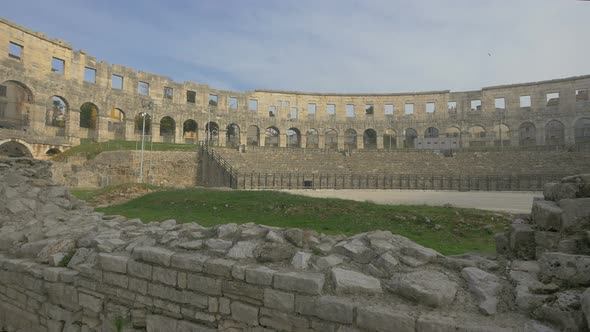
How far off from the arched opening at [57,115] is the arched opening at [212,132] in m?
14.0

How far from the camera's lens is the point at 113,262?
13.9 feet

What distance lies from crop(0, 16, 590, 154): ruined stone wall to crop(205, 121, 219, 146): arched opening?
2.69 ft

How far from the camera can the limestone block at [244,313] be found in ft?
11.1

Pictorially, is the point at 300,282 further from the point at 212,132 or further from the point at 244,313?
the point at 212,132

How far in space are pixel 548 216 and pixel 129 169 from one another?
2733 cm

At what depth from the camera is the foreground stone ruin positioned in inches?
109

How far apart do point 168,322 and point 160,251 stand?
2.68 ft

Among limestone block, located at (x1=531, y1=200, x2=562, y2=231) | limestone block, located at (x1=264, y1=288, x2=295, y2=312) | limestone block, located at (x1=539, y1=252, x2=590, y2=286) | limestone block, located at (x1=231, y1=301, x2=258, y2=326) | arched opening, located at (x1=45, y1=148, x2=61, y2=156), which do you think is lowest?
limestone block, located at (x1=231, y1=301, x2=258, y2=326)

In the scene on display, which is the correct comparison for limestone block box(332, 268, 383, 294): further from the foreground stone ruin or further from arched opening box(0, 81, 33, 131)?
arched opening box(0, 81, 33, 131)

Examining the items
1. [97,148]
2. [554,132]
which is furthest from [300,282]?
[554,132]

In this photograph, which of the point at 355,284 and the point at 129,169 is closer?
the point at 355,284

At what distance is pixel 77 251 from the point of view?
186 inches

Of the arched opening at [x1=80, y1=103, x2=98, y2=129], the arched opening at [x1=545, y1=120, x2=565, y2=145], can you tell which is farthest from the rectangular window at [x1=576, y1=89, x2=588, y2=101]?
the arched opening at [x1=80, y1=103, x2=98, y2=129]

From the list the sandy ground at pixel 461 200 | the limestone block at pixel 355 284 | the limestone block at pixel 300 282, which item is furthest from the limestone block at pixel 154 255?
the sandy ground at pixel 461 200
